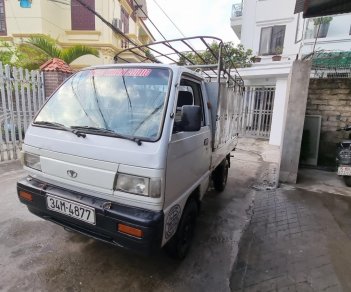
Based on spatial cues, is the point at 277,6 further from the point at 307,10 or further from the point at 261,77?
the point at 307,10

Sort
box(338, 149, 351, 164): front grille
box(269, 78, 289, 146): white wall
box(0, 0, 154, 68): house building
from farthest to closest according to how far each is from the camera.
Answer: box(0, 0, 154, 68): house building
box(269, 78, 289, 146): white wall
box(338, 149, 351, 164): front grille

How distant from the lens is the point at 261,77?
11.4 metres

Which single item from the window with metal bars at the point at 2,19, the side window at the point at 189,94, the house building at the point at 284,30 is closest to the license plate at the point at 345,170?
the side window at the point at 189,94

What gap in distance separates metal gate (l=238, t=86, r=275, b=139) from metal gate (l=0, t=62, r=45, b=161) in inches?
331

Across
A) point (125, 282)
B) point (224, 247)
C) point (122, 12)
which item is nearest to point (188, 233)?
point (224, 247)

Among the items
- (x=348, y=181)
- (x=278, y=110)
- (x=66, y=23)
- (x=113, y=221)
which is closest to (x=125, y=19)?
(x=66, y=23)

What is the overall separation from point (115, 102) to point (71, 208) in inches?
42.9

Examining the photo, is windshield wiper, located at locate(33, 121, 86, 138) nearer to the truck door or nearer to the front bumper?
the front bumper

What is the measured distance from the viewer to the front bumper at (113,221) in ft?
6.39

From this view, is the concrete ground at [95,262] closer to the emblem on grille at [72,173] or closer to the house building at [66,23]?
the emblem on grille at [72,173]

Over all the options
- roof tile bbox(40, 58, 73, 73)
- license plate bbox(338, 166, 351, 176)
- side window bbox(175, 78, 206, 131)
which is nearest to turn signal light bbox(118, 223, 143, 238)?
side window bbox(175, 78, 206, 131)

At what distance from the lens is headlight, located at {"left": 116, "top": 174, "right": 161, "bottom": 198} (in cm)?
195

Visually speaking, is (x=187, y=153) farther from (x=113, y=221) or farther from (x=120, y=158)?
(x=113, y=221)

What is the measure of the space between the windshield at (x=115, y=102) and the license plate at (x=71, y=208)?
720mm
